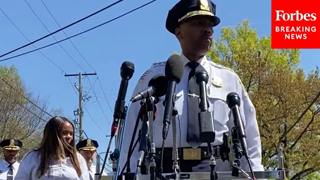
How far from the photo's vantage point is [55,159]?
4461 mm

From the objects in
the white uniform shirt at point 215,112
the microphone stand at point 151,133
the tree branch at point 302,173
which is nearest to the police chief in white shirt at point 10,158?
the white uniform shirt at point 215,112

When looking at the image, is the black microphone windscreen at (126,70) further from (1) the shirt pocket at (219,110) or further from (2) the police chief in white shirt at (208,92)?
(1) the shirt pocket at (219,110)

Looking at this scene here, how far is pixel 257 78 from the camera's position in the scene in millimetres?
19422

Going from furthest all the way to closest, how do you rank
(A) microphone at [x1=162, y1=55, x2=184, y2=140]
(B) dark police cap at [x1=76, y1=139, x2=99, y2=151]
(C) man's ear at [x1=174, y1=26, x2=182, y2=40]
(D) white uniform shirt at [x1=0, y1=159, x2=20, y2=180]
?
1. (B) dark police cap at [x1=76, y1=139, x2=99, y2=151]
2. (D) white uniform shirt at [x1=0, y1=159, x2=20, y2=180]
3. (C) man's ear at [x1=174, y1=26, x2=182, y2=40]
4. (A) microphone at [x1=162, y1=55, x2=184, y2=140]

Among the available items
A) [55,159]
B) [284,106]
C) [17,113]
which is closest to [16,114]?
[17,113]

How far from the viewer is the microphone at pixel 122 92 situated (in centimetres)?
301

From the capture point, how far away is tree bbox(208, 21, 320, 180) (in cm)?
1873

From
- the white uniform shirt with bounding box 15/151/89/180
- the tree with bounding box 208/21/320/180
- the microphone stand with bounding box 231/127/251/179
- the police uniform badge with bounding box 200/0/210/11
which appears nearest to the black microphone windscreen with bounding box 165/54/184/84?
the microphone stand with bounding box 231/127/251/179

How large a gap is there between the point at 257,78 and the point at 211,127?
17.4m

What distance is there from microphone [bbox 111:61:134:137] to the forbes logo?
11.7m

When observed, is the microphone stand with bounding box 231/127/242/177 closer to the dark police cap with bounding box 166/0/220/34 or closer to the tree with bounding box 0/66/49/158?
the dark police cap with bounding box 166/0/220/34

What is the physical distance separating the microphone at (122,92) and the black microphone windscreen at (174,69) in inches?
21.2

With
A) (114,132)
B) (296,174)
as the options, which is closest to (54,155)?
(114,132)

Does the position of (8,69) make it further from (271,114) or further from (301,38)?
(301,38)
